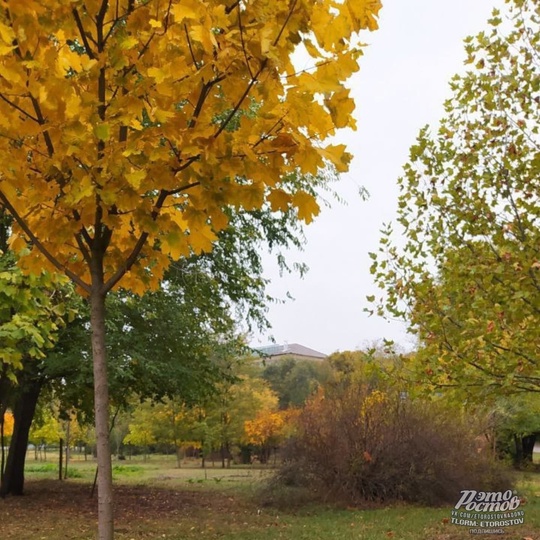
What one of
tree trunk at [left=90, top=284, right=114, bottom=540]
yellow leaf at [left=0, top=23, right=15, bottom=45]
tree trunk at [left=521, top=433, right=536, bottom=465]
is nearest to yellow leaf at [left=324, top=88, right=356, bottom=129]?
yellow leaf at [left=0, top=23, right=15, bottom=45]

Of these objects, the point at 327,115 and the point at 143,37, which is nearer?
the point at 327,115

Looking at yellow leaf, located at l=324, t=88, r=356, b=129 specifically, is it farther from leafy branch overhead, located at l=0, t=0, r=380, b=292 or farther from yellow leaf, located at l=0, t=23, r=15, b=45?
yellow leaf, located at l=0, t=23, r=15, b=45

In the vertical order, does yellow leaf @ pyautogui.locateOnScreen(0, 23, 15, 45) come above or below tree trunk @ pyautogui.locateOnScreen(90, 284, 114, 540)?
above

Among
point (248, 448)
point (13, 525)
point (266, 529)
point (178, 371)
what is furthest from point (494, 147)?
point (248, 448)

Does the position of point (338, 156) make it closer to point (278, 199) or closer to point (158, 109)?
point (278, 199)

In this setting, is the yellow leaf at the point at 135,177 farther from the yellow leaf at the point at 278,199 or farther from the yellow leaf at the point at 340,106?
the yellow leaf at the point at 340,106

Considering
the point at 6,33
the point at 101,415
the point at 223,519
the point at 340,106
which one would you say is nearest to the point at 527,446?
the point at 223,519

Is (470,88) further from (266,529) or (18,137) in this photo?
(266,529)

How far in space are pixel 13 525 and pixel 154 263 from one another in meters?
7.83

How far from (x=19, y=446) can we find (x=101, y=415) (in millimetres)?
12143

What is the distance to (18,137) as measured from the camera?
1.89 meters

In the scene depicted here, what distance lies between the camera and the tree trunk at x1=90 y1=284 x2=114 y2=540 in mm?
1888

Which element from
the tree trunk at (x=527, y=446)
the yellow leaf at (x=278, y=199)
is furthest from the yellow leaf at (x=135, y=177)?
the tree trunk at (x=527, y=446)

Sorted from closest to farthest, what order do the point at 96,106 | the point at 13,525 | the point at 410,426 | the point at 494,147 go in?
the point at 96,106 → the point at 494,147 → the point at 13,525 → the point at 410,426
